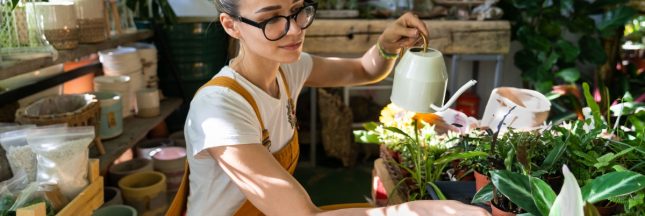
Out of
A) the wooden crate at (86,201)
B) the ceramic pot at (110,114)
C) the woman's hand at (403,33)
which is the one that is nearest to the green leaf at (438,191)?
the woman's hand at (403,33)

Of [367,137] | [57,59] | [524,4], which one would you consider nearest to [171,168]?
[57,59]

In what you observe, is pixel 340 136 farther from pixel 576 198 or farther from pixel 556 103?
pixel 576 198

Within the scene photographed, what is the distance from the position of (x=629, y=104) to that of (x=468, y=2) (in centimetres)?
197

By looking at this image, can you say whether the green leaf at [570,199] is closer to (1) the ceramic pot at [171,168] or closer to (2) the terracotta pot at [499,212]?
(2) the terracotta pot at [499,212]

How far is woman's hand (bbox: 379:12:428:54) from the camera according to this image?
4.04 ft

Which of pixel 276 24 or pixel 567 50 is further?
pixel 567 50

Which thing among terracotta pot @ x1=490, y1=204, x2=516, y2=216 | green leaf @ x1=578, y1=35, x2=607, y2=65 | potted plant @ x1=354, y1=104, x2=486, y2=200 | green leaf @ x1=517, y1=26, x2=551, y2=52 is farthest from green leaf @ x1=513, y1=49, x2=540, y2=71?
terracotta pot @ x1=490, y1=204, x2=516, y2=216

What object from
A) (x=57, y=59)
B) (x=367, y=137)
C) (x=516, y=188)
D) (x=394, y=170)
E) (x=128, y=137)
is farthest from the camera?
(x=128, y=137)

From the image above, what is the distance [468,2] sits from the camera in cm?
317

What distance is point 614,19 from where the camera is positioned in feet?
9.55

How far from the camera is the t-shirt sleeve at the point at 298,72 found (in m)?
1.47

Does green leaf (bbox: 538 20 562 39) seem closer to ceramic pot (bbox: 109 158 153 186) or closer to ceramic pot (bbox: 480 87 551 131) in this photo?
ceramic pot (bbox: 480 87 551 131)

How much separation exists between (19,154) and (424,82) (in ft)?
3.47

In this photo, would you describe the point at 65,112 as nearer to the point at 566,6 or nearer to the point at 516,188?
the point at 516,188
